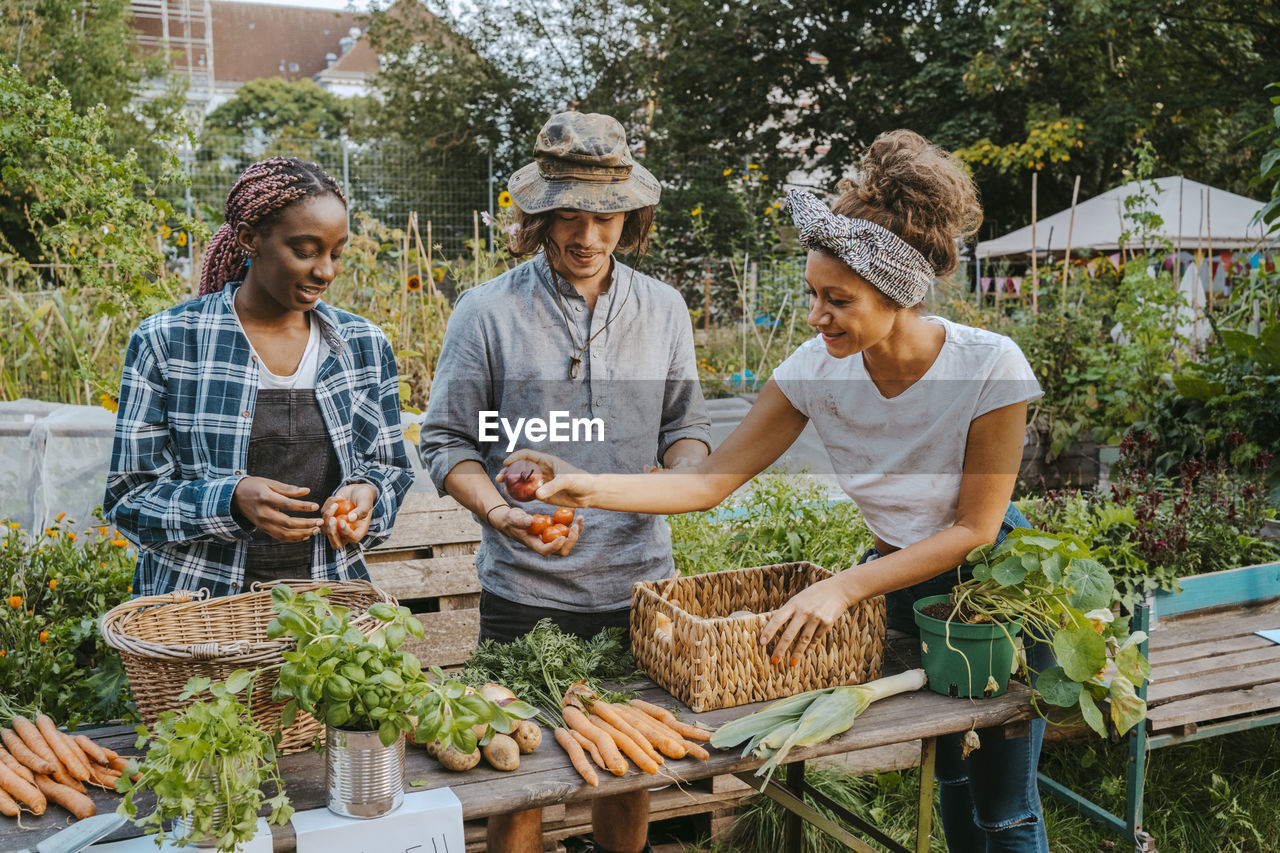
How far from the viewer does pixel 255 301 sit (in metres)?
1.97

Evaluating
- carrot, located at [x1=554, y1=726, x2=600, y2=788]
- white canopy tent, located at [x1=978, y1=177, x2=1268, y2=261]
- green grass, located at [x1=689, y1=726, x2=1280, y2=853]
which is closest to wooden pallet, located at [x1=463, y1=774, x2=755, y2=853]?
green grass, located at [x1=689, y1=726, x2=1280, y2=853]

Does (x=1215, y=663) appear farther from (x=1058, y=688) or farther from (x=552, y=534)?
(x=552, y=534)

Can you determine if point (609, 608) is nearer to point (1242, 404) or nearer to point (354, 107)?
point (1242, 404)

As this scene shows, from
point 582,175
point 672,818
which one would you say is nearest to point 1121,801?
point 672,818

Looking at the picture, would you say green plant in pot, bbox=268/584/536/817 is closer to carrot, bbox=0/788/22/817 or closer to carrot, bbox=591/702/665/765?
carrot, bbox=591/702/665/765

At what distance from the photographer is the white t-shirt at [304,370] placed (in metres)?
1.95

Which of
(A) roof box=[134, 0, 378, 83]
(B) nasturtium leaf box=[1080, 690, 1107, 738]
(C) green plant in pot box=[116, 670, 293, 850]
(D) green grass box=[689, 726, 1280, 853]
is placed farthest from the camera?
(A) roof box=[134, 0, 378, 83]

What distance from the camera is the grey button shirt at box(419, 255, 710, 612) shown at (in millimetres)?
2107

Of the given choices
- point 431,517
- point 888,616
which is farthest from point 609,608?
point 431,517

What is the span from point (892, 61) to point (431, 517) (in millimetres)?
14698

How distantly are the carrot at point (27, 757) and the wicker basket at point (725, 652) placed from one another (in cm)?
100

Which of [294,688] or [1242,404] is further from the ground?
[1242,404]

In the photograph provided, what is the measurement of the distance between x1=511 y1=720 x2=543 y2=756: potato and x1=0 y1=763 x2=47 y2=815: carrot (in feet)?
2.27

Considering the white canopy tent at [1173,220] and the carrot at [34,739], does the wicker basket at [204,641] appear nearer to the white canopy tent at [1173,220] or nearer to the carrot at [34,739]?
the carrot at [34,739]
